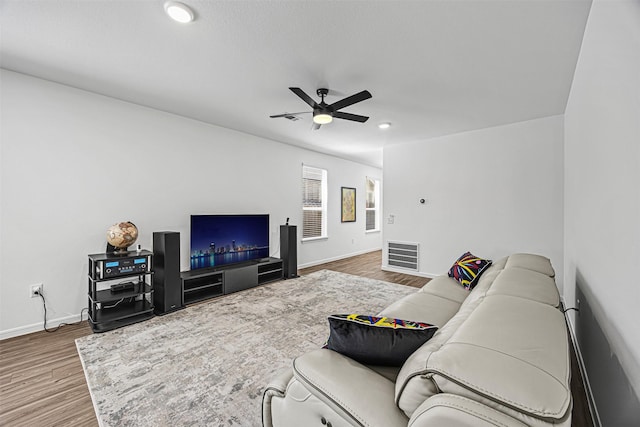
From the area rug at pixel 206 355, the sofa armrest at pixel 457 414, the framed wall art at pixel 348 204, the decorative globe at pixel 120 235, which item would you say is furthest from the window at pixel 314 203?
the sofa armrest at pixel 457 414

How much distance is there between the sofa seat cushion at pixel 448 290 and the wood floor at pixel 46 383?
3.03 ft

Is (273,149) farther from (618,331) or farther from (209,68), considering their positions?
(618,331)

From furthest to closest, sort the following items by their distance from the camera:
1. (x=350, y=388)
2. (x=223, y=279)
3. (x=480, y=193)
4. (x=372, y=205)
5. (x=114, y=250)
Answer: (x=372, y=205) → (x=480, y=193) → (x=223, y=279) → (x=114, y=250) → (x=350, y=388)

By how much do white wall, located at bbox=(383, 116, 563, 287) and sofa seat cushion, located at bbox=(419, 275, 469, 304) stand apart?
1.96 metres

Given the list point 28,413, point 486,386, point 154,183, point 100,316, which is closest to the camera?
point 486,386

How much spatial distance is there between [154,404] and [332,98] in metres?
3.19

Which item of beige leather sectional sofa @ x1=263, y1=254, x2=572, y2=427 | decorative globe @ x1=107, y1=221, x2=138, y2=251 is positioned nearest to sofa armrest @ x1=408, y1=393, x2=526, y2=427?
beige leather sectional sofa @ x1=263, y1=254, x2=572, y2=427

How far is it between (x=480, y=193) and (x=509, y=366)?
4.46 m

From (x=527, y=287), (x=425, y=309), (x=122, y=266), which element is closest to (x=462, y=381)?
(x=527, y=287)

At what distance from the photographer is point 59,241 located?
9.87 feet

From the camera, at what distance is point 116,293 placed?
10.2 ft

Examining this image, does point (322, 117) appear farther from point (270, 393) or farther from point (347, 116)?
point (270, 393)

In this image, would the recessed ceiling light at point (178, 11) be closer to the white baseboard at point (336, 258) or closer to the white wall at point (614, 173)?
the white wall at point (614, 173)

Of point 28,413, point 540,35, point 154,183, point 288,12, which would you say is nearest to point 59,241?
point 154,183
